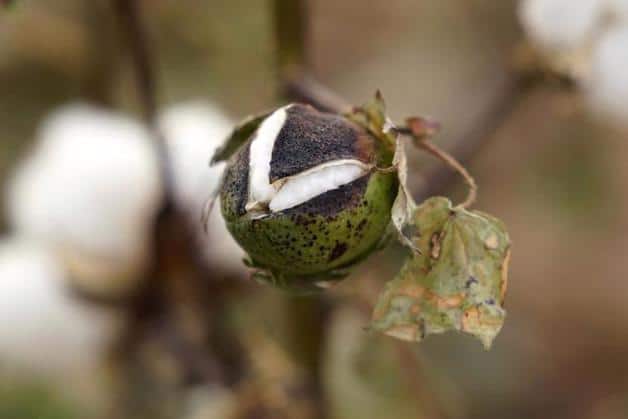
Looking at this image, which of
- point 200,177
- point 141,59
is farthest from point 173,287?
point 141,59

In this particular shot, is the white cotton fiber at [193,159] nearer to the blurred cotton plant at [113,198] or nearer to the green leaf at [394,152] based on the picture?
the blurred cotton plant at [113,198]

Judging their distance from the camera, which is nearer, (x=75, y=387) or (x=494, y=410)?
(x=75, y=387)

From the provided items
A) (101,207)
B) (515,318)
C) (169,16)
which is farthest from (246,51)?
(101,207)

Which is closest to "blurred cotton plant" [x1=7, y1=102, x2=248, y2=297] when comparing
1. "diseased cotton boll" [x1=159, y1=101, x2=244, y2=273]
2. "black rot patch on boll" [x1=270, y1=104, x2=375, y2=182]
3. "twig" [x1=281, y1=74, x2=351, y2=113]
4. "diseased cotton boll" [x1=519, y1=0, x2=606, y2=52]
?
"diseased cotton boll" [x1=159, y1=101, x2=244, y2=273]

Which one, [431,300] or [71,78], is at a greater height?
[431,300]

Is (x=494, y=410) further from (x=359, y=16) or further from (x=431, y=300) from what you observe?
(x=431, y=300)

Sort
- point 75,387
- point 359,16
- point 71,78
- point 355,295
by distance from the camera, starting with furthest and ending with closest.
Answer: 1. point 359,16
2. point 71,78
3. point 75,387
4. point 355,295
